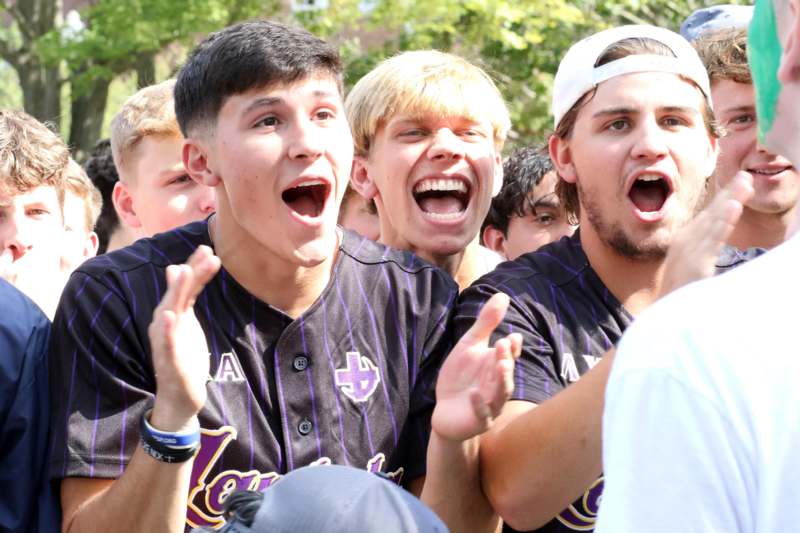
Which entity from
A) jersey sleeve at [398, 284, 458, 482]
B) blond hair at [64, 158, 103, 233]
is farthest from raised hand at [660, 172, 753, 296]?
blond hair at [64, 158, 103, 233]

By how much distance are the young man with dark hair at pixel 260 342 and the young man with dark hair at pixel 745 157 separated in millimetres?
1643

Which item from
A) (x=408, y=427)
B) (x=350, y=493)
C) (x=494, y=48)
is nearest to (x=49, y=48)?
(x=494, y=48)

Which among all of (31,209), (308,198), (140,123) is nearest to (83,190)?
(140,123)

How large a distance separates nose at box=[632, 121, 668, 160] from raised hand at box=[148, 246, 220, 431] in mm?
1377

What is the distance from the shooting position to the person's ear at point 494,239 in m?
5.60

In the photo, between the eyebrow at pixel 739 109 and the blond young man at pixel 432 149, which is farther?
the eyebrow at pixel 739 109

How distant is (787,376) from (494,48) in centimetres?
1462

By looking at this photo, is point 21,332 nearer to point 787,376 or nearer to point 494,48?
point 787,376

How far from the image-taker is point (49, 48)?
51.1ft

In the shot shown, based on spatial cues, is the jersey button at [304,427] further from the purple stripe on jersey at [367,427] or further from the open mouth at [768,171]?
the open mouth at [768,171]

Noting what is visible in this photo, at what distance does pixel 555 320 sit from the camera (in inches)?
123

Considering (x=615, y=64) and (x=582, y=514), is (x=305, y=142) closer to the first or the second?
(x=615, y=64)

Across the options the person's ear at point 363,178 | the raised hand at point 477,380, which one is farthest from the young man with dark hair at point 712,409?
the person's ear at point 363,178

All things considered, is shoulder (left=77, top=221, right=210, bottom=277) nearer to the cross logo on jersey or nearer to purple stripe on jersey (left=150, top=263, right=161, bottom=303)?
purple stripe on jersey (left=150, top=263, right=161, bottom=303)
